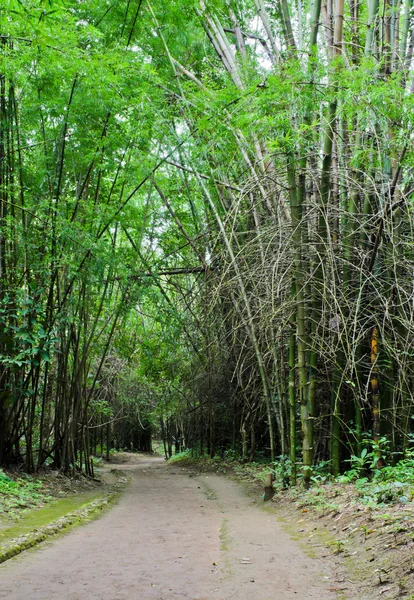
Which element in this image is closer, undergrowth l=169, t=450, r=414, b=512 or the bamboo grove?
undergrowth l=169, t=450, r=414, b=512

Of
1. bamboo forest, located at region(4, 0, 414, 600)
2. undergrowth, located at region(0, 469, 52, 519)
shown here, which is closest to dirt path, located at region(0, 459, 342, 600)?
bamboo forest, located at region(4, 0, 414, 600)

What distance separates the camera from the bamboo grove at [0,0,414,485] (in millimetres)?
4625

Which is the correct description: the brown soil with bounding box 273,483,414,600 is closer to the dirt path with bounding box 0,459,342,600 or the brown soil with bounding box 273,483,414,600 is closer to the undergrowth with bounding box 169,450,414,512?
the undergrowth with bounding box 169,450,414,512

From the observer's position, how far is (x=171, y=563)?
3.07 metres

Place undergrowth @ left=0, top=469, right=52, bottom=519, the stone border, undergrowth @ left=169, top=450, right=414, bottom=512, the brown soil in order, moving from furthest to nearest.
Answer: undergrowth @ left=0, top=469, right=52, bottom=519, undergrowth @ left=169, top=450, right=414, bottom=512, the stone border, the brown soil

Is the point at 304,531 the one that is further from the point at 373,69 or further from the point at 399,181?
the point at 373,69

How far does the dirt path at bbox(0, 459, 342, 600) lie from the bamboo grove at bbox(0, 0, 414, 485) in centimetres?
120

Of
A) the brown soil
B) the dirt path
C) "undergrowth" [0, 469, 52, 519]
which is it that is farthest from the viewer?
"undergrowth" [0, 469, 52, 519]

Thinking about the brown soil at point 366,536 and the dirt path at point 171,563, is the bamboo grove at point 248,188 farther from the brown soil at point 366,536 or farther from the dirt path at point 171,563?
the dirt path at point 171,563

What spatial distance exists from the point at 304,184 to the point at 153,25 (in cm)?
317

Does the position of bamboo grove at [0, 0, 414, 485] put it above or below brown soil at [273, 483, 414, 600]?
above

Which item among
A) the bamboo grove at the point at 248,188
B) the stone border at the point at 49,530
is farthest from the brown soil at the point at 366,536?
the stone border at the point at 49,530

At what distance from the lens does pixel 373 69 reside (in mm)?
4250

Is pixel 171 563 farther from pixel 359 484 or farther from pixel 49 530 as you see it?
pixel 359 484
